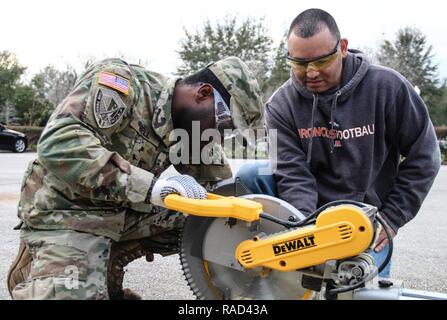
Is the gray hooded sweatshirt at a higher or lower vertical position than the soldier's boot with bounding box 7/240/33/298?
higher

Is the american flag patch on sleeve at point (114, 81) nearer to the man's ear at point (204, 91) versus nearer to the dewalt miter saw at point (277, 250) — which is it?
the man's ear at point (204, 91)

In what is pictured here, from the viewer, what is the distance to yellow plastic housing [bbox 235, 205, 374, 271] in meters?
2.18

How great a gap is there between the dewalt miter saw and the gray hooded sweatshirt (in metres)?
0.59

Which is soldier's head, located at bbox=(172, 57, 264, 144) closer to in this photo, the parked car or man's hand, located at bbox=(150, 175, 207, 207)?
man's hand, located at bbox=(150, 175, 207, 207)

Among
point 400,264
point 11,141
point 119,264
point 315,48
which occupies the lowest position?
point 11,141

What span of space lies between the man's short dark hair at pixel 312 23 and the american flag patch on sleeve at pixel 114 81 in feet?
2.93

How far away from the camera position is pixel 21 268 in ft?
9.53

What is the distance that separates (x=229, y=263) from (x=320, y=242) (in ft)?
Answer: 1.67

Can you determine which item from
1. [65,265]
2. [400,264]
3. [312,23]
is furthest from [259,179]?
[400,264]

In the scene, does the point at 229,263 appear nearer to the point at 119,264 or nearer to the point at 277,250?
the point at 277,250

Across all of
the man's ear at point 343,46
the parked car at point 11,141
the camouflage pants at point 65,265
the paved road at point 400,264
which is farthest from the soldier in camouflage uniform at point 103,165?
the parked car at point 11,141

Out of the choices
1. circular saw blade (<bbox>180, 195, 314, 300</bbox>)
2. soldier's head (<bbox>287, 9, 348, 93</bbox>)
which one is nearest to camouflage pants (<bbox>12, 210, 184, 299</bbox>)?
circular saw blade (<bbox>180, 195, 314, 300</bbox>)

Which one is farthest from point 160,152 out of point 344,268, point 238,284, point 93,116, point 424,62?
point 424,62
